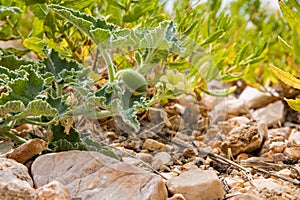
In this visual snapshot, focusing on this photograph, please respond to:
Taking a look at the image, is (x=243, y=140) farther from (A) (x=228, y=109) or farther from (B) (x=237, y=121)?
(A) (x=228, y=109)

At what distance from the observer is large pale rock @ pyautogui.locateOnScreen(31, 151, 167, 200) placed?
0.87 metres

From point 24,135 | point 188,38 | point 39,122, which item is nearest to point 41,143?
point 39,122

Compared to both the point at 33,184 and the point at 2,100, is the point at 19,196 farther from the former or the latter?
the point at 2,100

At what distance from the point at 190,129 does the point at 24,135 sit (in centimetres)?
48

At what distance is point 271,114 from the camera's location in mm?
1636

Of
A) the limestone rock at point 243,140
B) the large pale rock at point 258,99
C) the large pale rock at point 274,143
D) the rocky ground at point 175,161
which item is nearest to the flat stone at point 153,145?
the rocky ground at point 175,161

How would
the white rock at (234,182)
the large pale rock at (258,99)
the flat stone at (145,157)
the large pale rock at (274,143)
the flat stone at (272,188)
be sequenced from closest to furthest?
the flat stone at (272,188) → the white rock at (234,182) → the flat stone at (145,157) → the large pale rock at (274,143) → the large pale rock at (258,99)

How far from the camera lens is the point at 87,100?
964 mm

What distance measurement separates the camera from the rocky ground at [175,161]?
34.6 inches

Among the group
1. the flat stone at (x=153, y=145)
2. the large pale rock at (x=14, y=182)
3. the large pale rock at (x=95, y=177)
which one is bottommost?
the flat stone at (x=153, y=145)

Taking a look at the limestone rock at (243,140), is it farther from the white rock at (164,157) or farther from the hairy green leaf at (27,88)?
the hairy green leaf at (27,88)

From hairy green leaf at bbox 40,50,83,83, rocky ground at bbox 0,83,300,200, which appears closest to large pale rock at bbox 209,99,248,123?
rocky ground at bbox 0,83,300,200

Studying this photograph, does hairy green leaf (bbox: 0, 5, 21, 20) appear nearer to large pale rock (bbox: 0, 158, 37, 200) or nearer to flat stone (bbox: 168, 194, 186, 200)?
large pale rock (bbox: 0, 158, 37, 200)

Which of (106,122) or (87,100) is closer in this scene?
(87,100)
